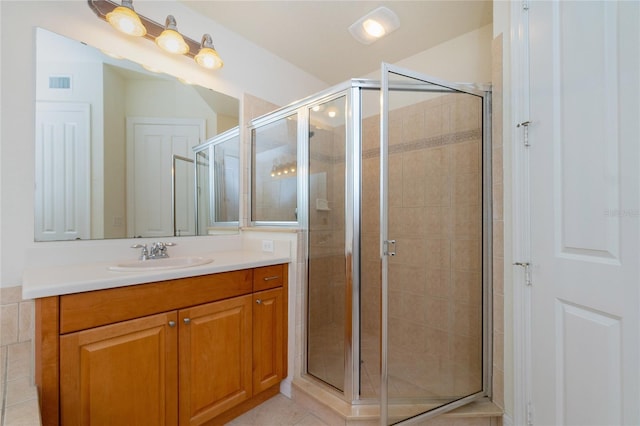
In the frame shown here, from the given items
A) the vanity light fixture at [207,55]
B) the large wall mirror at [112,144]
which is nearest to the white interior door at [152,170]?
the large wall mirror at [112,144]

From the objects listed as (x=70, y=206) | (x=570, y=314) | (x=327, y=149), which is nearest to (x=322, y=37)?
(x=327, y=149)

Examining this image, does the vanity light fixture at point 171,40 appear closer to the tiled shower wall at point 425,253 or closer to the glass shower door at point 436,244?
the tiled shower wall at point 425,253

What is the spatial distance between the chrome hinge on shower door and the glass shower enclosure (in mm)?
15

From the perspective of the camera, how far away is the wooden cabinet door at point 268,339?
1.55 metres

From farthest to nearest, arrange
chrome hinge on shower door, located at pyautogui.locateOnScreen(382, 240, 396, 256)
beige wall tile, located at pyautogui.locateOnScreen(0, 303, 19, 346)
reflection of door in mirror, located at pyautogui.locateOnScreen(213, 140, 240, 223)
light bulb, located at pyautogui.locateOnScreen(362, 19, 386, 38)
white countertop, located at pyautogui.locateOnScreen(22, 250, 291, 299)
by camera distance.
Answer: reflection of door in mirror, located at pyautogui.locateOnScreen(213, 140, 240, 223) → light bulb, located at pyautogui.locateOnScreen(362, 19, 386, 38) → chrome hinge on shower door, located at pyautogui.locateOnScreen(382, 240, 396, 256) → beige wall tile, located at pyautogui.locateOnScreen(0, 303, 19, 346) → white countertop, located at pyautogui.locateOnScreen(22, 250, 291, 299)

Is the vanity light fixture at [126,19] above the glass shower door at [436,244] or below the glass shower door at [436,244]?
above

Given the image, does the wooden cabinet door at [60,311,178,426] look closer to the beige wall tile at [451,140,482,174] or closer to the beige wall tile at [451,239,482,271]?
the beige wall tile at [451,239,482,271]

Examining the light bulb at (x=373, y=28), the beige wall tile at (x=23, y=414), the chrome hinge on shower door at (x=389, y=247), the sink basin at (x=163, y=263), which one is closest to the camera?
the beige wall tile at (x=23, y=414)

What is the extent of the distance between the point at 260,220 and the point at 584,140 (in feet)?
6.18

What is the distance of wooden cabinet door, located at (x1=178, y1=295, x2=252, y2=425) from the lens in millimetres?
1265

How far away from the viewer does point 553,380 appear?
46.0 inches

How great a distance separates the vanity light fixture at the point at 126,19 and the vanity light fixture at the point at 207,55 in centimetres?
35

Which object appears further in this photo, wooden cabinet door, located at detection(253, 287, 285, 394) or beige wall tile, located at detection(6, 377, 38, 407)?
wooden cabinet door, located at detection(253, 287, 285, 394)

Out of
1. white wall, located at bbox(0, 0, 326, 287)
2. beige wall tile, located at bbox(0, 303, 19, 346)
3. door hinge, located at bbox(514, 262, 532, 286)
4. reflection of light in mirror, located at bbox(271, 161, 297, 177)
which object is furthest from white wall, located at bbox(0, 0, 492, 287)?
door hinge, located at bbox(514, 262, 532, 286)
